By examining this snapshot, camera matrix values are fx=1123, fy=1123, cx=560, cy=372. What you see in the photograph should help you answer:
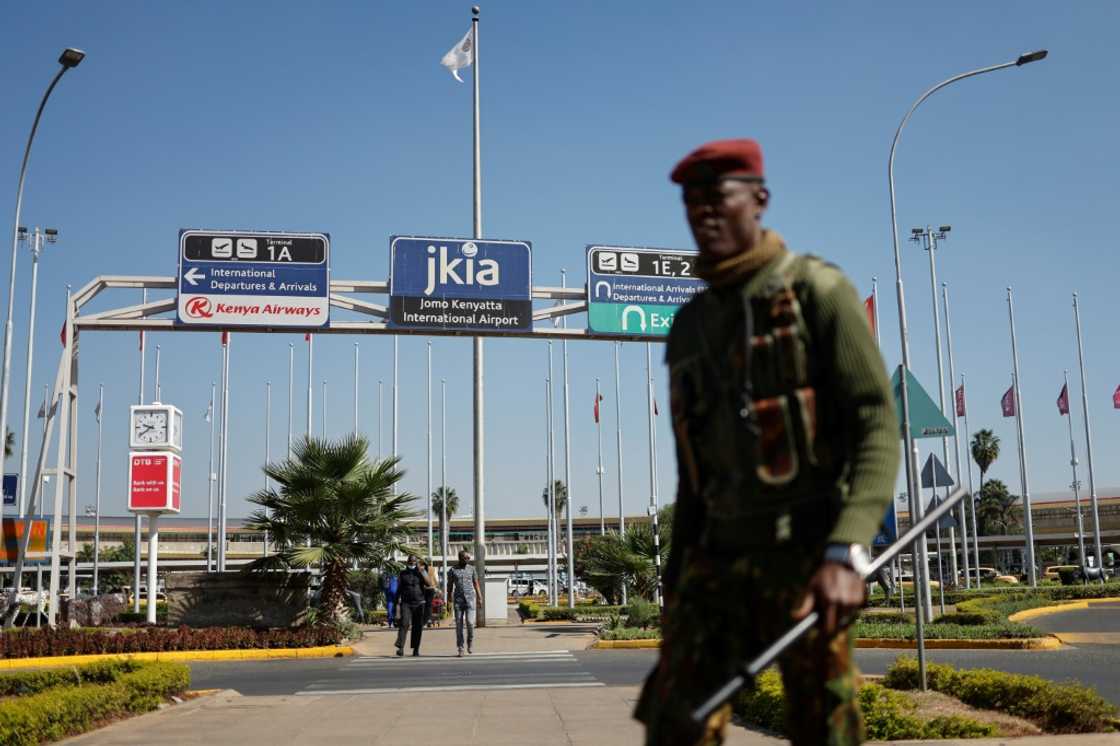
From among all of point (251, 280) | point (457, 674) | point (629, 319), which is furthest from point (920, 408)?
point (251, 280)

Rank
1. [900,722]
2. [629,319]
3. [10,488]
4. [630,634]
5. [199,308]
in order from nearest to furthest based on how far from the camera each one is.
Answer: [900,722], [630,634], [199,308], [629,319], [10,488]

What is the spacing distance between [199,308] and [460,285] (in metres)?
5.04

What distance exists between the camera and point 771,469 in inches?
104

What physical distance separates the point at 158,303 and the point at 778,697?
55.0ft

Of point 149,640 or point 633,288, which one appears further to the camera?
point 633,288

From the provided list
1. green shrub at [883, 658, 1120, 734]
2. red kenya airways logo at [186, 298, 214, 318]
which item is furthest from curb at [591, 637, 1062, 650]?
red kenya airways logo at [186, 298, 214, 318]

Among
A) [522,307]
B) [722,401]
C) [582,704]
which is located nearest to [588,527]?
[522,307]

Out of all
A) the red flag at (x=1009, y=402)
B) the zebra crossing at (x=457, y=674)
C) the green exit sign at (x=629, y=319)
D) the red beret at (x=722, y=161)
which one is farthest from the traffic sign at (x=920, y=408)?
the red flag at (x=1009, y=402)

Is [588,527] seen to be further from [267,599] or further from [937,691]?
[937,691]

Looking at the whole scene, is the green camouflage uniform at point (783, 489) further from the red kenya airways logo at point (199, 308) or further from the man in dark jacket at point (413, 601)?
the red kenya airways logo at point (199, 308)

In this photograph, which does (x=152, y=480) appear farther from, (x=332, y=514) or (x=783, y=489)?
(x=783, y=489)

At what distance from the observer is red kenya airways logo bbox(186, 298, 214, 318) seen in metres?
21.4

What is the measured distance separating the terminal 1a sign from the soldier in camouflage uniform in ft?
64.4

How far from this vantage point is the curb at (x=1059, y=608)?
25.7 meters
